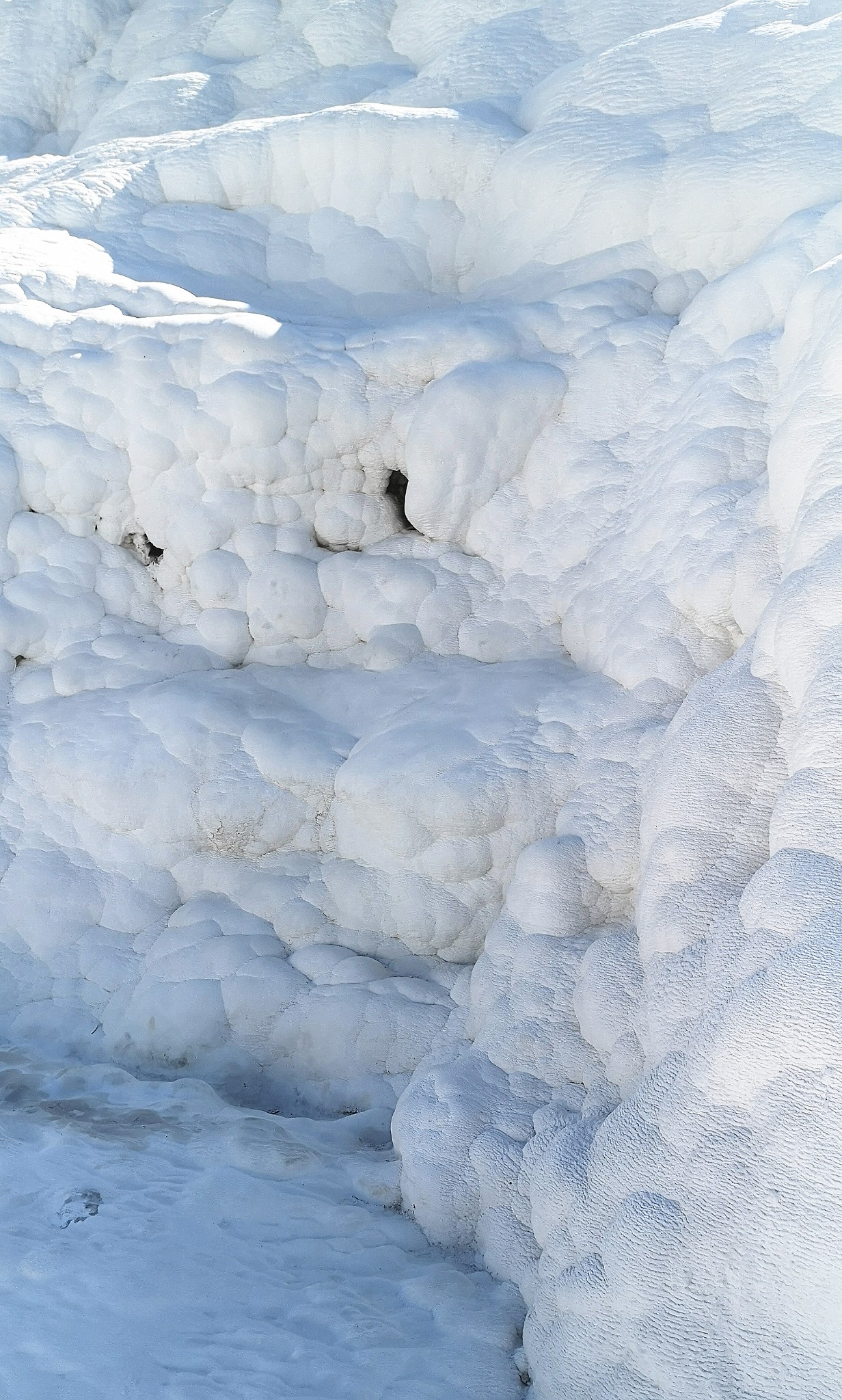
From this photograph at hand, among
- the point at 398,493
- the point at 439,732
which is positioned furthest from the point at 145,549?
the point at 439,732

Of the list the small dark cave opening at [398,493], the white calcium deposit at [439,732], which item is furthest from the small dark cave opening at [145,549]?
the small dark cave opening at [398,493]

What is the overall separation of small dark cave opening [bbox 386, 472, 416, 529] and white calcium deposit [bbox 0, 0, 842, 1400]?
50 mm

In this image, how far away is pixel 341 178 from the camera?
443 centimetres

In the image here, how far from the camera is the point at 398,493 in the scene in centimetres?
387

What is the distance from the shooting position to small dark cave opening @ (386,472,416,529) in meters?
3.86

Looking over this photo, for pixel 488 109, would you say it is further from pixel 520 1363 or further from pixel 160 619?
pixel 520 1363

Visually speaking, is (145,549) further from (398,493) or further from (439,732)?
(439,732)

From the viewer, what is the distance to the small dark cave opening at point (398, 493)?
3.86 meters

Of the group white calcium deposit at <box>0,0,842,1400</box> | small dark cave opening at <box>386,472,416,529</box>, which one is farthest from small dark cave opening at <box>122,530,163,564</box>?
small dark cave opening at <box>386,472,416,529</box>

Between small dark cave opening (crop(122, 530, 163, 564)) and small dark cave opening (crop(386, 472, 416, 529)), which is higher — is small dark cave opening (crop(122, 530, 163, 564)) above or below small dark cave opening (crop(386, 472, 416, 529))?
below

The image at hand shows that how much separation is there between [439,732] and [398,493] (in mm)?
1056

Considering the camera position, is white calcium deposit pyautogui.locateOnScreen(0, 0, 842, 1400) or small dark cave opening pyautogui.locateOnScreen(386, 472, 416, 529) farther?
small dark cave opening pyautogui.locateOnScreen(386, 472, 416, 529)

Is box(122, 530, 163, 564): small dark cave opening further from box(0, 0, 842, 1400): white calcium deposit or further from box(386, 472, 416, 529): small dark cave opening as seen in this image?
box(386, 472, 416, 529): small dark cave opening

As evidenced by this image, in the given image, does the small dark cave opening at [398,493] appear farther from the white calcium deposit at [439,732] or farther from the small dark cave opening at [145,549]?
the small dark cave opening at [145,549]
